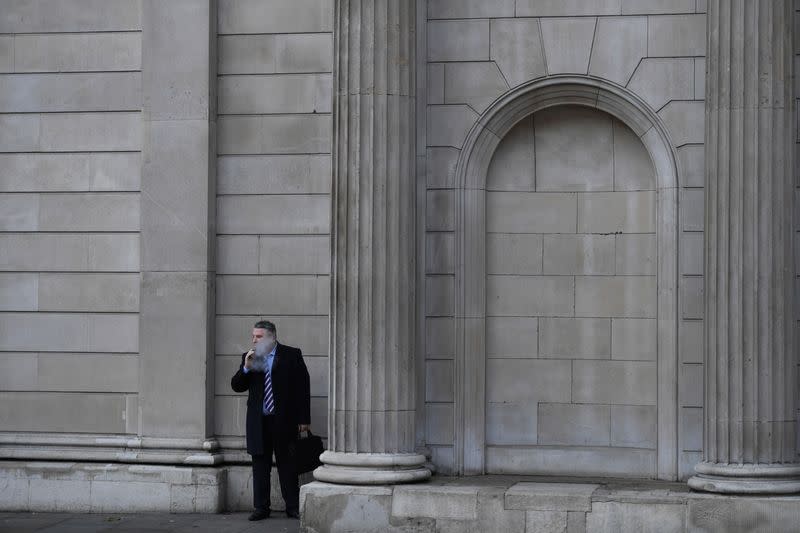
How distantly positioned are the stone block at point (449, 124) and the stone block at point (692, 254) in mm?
2518

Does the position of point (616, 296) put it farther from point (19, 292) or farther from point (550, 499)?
point (19, 292)

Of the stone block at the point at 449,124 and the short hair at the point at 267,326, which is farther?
the stone block at the point at 449,124

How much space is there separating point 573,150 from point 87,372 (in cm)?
585

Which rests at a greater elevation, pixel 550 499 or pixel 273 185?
pixel 273 185

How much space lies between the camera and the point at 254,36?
14.7 metres

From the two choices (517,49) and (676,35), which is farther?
(517,49)

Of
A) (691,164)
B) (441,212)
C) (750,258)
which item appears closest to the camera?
(750,258)

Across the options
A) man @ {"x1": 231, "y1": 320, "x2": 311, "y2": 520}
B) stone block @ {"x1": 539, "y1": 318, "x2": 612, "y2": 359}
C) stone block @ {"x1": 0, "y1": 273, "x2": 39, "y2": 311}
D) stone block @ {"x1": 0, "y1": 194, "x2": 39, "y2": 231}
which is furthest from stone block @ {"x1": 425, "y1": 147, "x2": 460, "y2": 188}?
stone block @ {"x1": 0, "y1": 273, "x2": 39, "y2": 311}

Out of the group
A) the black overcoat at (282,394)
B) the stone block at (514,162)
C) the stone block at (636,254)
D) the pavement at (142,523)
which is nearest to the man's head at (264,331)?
the black overcoat at (282,394)

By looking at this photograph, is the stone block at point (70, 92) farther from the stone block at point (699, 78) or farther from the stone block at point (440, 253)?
the stone block at point (699, 78)

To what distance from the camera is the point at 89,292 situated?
14.9 meters

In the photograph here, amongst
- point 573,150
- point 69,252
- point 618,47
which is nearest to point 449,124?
point 573,150

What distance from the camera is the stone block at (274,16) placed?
47.8 ft

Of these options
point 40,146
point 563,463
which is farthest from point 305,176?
point 563,463
